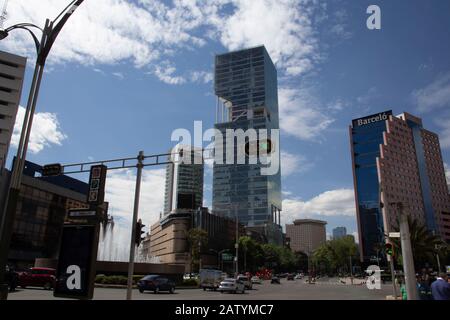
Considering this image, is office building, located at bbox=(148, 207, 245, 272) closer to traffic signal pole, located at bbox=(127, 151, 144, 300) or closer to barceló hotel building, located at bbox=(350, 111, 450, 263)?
barceló hotel building, located at bbox=(350, 111, 450, 263)

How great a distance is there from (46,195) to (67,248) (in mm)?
73245

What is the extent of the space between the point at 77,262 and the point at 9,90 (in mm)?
94718

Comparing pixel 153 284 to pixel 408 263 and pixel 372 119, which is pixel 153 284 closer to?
pixel 408 263

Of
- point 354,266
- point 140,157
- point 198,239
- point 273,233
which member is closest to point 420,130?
point 354,266

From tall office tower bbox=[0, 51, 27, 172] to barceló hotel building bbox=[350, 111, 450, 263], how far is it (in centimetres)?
10889

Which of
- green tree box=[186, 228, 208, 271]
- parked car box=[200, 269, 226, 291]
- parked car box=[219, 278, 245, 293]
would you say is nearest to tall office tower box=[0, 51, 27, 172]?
green tree box=[186, 228, 208, 271]

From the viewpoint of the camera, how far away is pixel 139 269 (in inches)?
1649

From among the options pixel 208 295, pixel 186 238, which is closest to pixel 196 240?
pixel 186 238

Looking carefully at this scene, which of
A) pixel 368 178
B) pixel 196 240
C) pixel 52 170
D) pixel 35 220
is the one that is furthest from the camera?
pixel 368 178

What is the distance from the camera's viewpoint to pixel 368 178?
13088 cm

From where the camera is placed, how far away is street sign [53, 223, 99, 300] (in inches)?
616
